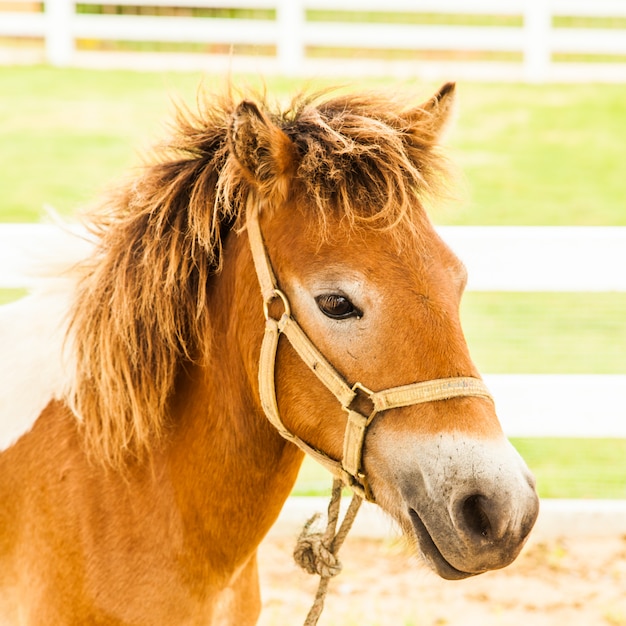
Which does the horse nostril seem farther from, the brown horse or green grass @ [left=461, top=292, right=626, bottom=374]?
green grass @ [left=461, top=292, right=626, bottom=374]

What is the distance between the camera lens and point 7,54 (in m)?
10.1

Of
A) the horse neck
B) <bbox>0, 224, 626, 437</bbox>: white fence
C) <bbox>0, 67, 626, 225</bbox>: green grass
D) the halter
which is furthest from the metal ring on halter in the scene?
<bbox>0, 67, 626, 225</bbox>: green grass

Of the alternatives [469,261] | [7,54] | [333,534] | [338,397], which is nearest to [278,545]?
[469,261]

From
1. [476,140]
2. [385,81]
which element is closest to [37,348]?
[385,81]

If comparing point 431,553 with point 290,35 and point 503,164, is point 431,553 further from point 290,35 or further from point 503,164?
point 290,35

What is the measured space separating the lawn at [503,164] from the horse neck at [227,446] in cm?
306

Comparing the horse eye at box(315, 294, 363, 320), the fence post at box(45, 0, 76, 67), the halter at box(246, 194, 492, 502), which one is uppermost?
the fence post at box(45, 0, 76, 67)

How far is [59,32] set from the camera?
933 cm

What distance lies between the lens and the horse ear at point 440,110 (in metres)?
1.98

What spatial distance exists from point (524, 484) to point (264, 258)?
730 mm

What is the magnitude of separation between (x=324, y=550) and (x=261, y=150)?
1022mm

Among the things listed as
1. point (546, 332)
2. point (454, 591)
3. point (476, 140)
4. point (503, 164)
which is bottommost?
point (454, 591)

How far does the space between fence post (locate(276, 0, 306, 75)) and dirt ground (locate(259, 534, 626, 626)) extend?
259 inches

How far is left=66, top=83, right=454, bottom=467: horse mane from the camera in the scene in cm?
181
